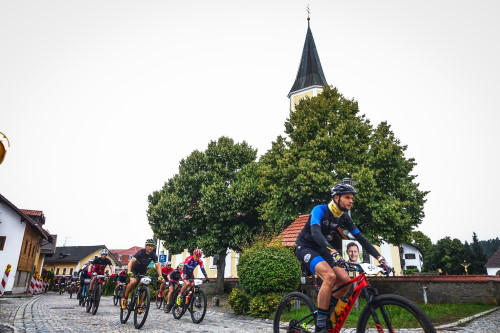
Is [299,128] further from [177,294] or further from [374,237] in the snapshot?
[177,294]

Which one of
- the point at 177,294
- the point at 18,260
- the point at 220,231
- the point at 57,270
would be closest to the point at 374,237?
the point at 220,231

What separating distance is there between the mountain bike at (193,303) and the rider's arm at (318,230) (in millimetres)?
6252

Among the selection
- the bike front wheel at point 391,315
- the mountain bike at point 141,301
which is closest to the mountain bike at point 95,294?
the mountain bike at point 141,301

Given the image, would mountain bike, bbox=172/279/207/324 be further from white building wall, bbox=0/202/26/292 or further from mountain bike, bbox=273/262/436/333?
white building wall, bbox=0/202/26/292

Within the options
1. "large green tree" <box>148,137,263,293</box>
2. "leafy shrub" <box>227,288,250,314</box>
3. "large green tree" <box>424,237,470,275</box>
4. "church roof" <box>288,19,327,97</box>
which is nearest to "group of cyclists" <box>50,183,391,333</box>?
"leafy shrub" <box>227,288,250,314</box>

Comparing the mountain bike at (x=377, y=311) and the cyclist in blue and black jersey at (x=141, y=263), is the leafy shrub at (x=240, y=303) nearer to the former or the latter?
the cyclist in blue and black jersey at (x=141, y=263)

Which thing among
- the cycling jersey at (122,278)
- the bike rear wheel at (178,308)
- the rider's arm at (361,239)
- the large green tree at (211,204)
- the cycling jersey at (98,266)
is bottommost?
the bike rear wheel at (178,308)

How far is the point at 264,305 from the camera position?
10.6 metres

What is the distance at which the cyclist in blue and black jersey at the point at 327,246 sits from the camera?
403 centimetres

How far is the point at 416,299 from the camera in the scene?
1409 centimetres

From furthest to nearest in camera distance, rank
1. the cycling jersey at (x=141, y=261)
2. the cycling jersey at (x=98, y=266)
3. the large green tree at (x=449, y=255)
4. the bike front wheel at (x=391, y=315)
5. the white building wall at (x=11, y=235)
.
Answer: the large green tree at (x=449, y=255), the white building wall at (x=11, y=235), the cycling jersey at (x=98, y=266), the cycling jersey at (x=141, y=261), the bike front wheel at (x=391, y=315)

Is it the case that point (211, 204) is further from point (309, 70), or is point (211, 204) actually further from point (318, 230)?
point (309, 70)

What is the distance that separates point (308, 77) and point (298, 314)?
140ft

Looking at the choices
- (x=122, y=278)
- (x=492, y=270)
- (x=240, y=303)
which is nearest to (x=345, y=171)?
(x=240, y=303)
